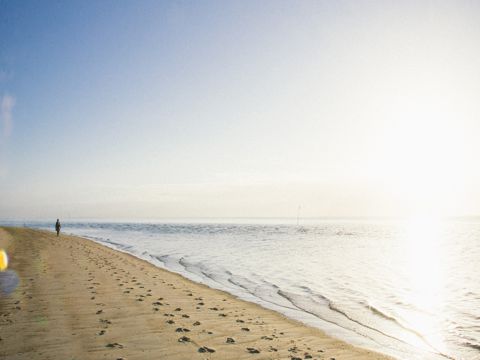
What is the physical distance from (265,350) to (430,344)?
6.55 meters

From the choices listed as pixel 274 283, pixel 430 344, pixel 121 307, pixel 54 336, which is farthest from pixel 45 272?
pixel 430 344

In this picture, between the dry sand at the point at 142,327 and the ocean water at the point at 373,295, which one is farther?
the ocean water at the point at 373,295

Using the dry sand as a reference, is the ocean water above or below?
below

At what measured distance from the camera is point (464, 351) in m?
11.1

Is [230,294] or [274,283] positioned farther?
[274,283]

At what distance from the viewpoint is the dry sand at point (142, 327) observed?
8.50 metres

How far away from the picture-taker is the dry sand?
8.50m

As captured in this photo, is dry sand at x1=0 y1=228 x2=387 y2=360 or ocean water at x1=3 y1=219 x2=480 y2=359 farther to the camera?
ocean water at x1=3 y1=219 x2=480 y2=359

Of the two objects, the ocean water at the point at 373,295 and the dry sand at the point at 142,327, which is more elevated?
the dry sand at the point at 142,327

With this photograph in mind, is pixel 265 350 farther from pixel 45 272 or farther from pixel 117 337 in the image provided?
pixel 45 272

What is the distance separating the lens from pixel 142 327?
1034 cm

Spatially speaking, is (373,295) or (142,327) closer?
(142,327)

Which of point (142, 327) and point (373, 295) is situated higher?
point (142, 327)

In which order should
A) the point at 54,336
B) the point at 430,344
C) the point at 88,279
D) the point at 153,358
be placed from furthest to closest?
the point at 88,279
the point at 430,344
the point at 54,336
the point at 153,358
